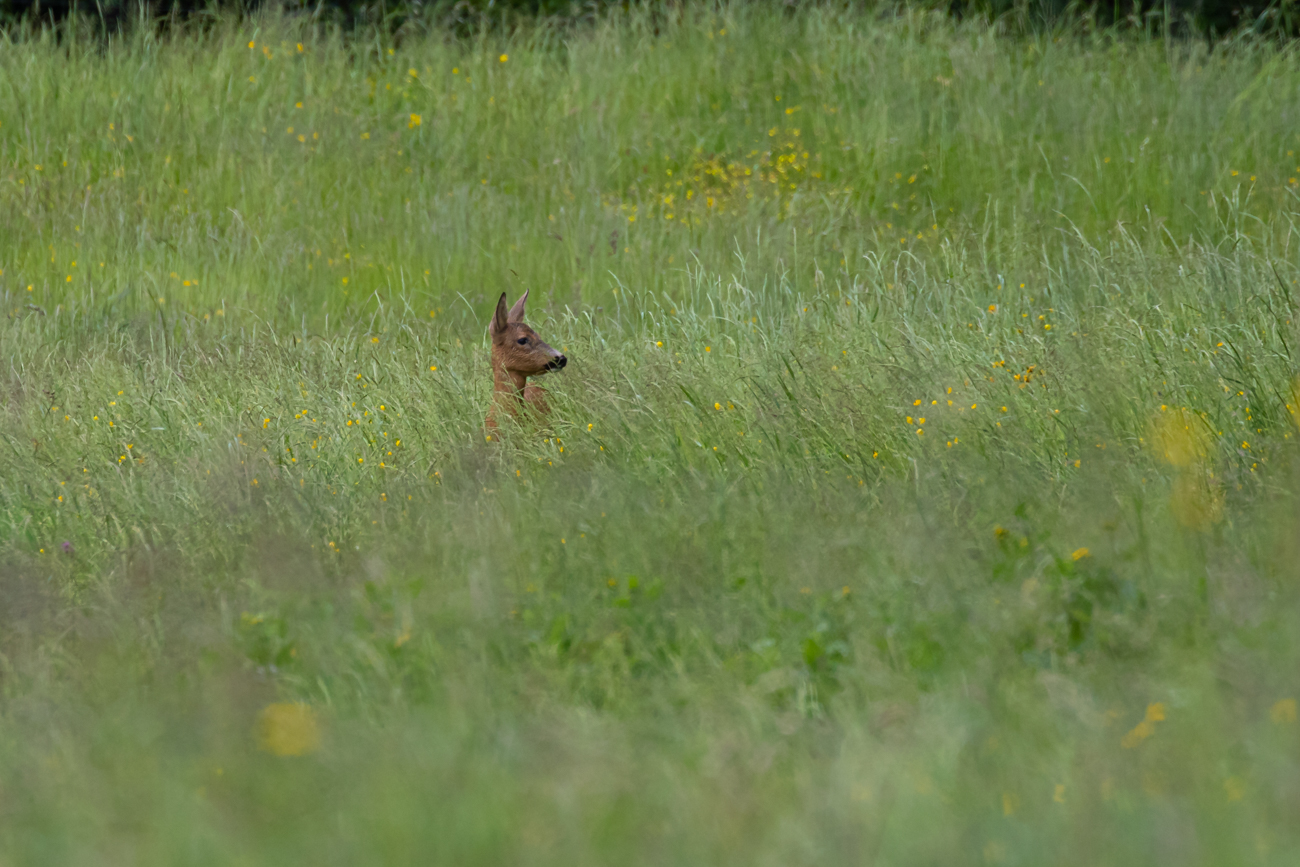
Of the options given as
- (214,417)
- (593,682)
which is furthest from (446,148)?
(593,682)

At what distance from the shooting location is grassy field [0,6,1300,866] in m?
2.55

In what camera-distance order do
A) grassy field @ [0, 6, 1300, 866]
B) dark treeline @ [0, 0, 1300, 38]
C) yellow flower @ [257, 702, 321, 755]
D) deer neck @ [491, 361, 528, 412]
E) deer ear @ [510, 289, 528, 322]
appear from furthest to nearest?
dark treeline @ [0, 0, 1300, 38] < deer ear @ [510, 289, 528, 322] < deer neck @ [491, 361, 528, 412] < yellow flower @ [257, 702, 321, 755] < grassy field @ [0, 6, 1300, 866]

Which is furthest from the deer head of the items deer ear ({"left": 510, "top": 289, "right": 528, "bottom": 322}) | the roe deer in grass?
deer ear ({"left": 510, "top": 289, "right": 528, "bottom": 322})

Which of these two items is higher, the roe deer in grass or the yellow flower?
the yellow flower

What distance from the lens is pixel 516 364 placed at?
5.68 m

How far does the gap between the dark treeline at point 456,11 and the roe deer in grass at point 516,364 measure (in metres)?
7.67

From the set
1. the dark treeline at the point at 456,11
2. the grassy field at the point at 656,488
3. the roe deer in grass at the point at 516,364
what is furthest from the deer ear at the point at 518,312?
the dark treeline at the point at 456,11

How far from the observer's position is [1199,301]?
20.7 ft

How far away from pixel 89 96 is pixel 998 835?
1109 centimetres

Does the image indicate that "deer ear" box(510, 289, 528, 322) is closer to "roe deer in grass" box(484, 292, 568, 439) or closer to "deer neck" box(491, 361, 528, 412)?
"roe deer in grass" box(484, 292, 568, 439)

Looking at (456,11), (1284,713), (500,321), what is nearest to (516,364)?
(500,321)

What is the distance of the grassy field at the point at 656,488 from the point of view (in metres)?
2.55

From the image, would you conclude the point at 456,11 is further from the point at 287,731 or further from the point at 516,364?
the point at 287,731

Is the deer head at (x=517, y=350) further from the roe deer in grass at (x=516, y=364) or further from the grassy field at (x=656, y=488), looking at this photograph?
the grassy field at (x=656, y=488)
